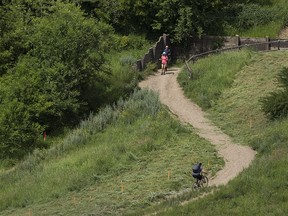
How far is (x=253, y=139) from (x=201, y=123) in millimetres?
4388

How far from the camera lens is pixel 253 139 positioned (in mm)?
30906

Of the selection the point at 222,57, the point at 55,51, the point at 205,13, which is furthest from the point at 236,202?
the point at 205,13

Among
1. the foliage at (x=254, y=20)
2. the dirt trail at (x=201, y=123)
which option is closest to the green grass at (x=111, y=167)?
the dirt trail at (x=201, y=123)

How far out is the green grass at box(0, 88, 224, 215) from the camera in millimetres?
26281

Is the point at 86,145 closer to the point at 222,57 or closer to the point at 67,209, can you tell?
the point at 67,209

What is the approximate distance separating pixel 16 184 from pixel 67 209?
540cm

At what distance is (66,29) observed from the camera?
3862cm

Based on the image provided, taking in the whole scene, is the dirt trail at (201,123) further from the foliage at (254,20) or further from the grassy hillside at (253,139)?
the foliage at (254,20)

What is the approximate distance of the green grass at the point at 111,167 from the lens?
26281 millimetres

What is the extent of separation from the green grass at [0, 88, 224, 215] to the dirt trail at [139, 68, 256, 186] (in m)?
0.62

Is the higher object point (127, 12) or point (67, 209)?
point (127, 12)

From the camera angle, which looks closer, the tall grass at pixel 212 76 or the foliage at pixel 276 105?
the foliage at pixel 276 105

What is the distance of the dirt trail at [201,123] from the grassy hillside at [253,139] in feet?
1.84

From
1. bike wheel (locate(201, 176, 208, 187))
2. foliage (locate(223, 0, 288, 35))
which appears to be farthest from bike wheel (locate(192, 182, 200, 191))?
foliage (locate(223, 0, 288, 35))
